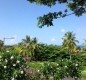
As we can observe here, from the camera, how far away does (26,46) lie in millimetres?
89250

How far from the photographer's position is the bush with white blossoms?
47.1 feet

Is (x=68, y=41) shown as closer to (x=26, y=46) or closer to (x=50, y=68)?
(x=26, y=46)

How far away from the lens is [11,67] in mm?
14680

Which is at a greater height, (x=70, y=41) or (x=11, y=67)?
(x=70, y=41)

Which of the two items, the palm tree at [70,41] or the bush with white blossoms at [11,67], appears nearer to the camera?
the bush with white blossoms at [11,67]

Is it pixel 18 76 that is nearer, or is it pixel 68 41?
pixel 18 76

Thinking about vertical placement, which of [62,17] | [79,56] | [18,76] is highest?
[79,56]

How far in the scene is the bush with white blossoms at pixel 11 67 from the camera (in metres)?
14.3

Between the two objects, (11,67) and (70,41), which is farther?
(70,41)

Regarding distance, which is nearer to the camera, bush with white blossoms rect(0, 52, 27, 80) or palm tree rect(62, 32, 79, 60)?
bush with white blossoms rect(0, 52, 27, 80)

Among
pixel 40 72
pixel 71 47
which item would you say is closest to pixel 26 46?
pixel 71 47

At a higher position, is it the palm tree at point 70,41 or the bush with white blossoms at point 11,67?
the palm tree at point 70,41

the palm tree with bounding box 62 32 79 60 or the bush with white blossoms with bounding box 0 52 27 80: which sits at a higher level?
the palm tree with bounding box 62 32 79 60

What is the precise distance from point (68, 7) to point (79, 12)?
675 mm
